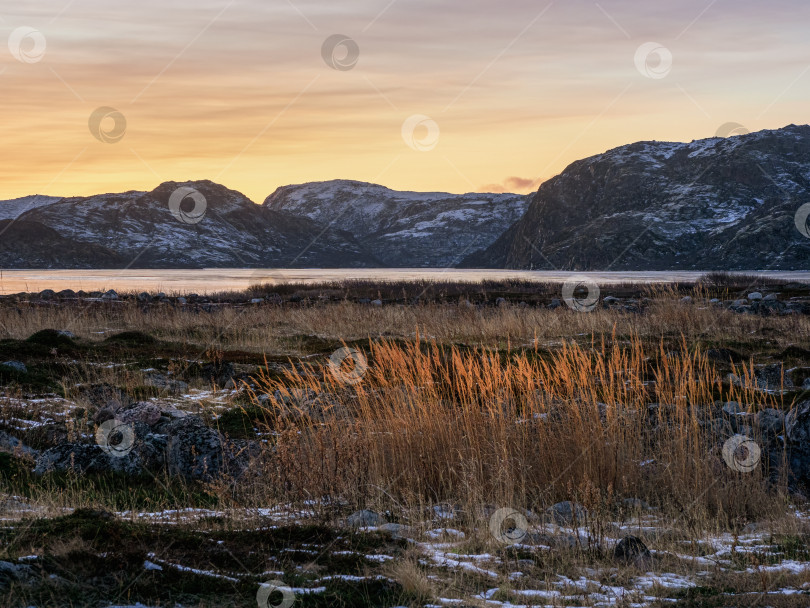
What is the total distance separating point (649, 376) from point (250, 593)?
1099 centimetres

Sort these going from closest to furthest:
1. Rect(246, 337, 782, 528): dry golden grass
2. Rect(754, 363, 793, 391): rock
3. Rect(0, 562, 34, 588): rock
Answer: Rect(0, 562, 34, 588): rock, Rect(246, 337, 782, 528): dry golden grass, Rect(754, 363, 793, 391): rock

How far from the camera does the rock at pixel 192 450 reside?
885 cm

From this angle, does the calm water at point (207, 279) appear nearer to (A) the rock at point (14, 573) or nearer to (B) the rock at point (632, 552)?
(A) the rock at point (14, 573)

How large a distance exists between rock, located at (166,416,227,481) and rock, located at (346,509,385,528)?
2428 millimetres

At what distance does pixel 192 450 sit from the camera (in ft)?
29.0

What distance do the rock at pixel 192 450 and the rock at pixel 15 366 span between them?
6640 mm

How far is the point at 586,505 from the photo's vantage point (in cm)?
727

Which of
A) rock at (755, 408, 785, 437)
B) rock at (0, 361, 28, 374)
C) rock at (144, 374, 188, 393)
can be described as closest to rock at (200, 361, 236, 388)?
rock at (144, 374, 188, 393)

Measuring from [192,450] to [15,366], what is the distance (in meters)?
7.44

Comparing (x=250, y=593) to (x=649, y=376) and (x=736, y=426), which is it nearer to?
(x=736, y=426)

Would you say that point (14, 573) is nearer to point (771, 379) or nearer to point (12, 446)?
point (12, 446)

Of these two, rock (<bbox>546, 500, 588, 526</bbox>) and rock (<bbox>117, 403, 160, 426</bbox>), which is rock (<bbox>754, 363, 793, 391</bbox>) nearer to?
rock (<bbox>546, 500, 588, 526</bbox>)

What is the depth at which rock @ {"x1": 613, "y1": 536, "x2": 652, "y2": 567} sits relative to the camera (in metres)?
5.96

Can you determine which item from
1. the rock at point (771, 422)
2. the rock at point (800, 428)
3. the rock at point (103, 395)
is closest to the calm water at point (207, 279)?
the rock at point (103, 395)
